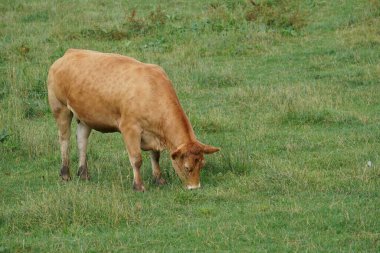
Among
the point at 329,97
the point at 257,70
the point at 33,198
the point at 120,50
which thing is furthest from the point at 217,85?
the point at 33,198

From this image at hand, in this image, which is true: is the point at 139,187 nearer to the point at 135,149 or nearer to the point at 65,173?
the point at 135,149

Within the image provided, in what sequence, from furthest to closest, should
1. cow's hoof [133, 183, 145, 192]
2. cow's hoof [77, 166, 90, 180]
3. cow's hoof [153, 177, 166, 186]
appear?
cow's hoof [77, 166, 90, 180]
cow's hoof [153, 177, 166, 186]
cow's hoof [133, 183, 145, 192]

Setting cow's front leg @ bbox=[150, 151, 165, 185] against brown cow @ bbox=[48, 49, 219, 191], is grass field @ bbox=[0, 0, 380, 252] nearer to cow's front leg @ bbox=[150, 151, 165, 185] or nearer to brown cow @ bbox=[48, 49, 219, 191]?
cow's front leg @ bbox=[150, 151, 165, 185]

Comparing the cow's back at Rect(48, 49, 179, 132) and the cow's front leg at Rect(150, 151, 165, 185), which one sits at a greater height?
the cow's back at Rect(48, 49, 179, 132)

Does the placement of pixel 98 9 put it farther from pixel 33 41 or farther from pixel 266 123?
pixel 266 123

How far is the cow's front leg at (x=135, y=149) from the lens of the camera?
10070mm

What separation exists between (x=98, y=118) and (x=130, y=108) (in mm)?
588

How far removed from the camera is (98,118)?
10492mm

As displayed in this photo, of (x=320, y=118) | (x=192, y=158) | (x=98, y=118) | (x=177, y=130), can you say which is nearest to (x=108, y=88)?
(x=98, y=118)

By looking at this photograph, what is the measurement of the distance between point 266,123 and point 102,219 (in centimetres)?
463

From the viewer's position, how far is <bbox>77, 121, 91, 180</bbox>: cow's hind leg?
1095 centimetres

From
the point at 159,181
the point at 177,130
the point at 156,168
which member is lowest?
the point at 159,181

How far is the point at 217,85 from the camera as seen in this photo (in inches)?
591

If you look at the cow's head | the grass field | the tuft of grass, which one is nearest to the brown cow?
the cow's head
